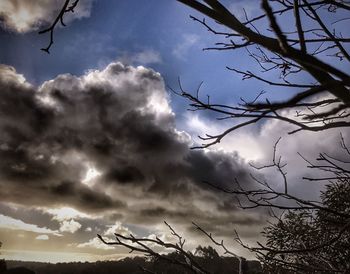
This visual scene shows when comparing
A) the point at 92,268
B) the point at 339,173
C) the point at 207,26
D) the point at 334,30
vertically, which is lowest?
the point at 339,173

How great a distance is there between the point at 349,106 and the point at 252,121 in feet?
1.90

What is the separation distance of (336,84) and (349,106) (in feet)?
0.25

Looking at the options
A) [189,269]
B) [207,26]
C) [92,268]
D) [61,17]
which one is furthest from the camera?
[92,268]

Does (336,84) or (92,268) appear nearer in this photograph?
(336,84)

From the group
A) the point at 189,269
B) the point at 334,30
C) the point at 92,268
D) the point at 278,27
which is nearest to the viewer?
the point at 278,27

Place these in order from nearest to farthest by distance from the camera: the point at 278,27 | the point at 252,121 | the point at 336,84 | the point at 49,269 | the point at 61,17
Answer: the point at 278,27 < the point at 336,84 < the point at 252,121 < the point at 61,17 < the point at 49,269

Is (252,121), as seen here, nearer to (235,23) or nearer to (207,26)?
(235,23)

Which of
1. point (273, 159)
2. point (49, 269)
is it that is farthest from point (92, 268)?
point (273, 159)

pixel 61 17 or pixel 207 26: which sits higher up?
pixel 207 26

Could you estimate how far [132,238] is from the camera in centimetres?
197

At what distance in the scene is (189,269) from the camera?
7.00 ft

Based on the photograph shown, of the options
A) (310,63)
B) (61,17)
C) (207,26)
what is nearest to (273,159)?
(207,26)

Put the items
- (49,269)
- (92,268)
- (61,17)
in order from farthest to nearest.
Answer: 1. (49,269)
2. (92,268)
3. (61,17)

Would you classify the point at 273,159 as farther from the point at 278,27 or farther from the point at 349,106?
the point at 278,27
